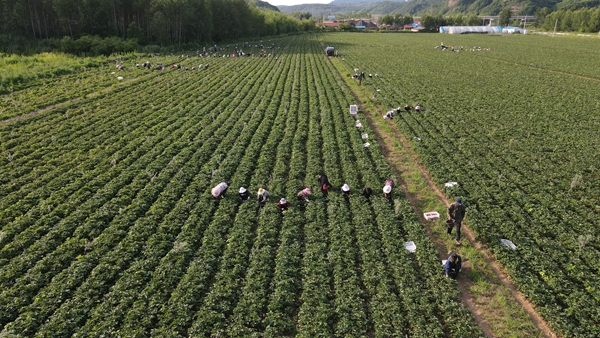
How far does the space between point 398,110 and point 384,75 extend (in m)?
19.9

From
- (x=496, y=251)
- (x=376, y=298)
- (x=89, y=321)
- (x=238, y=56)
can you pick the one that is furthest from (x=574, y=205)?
(x=238, y=56)

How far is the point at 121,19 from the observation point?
2840 inches

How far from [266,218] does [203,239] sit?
2.83 metres

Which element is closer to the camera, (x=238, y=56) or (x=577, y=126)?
(x=577, y=126)

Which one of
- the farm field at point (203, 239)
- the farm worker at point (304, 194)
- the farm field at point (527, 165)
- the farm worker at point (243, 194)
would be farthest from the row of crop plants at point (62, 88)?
the farm field at point (527, 165)

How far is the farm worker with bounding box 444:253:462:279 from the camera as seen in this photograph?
11.7 meters

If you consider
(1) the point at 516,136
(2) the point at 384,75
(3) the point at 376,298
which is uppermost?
(2) the point at 384,75

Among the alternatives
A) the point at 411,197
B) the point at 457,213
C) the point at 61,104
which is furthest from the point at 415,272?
the point at 61,104

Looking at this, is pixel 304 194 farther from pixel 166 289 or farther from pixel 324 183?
pixel 166 289

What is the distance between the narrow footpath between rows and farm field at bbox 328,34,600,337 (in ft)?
1.14

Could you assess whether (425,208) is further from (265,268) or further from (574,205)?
(265,268)

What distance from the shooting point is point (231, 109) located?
30.7 m

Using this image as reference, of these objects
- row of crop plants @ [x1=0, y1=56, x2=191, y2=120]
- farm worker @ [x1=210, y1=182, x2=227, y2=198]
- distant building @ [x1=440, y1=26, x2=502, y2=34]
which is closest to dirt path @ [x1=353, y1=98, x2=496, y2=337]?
farm worker @ [x1=210, y1=182, x2=227, y2=198]

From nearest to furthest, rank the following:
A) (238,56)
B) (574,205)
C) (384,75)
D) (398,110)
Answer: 1. (574,205)
2. (398,110)
3. (384,75)
4. (238,56)
